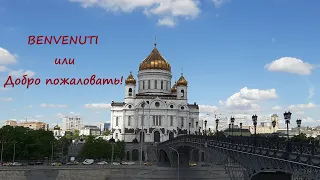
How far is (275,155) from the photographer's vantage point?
26.5 metres

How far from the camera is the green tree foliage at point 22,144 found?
78000 mm

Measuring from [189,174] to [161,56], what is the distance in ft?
165

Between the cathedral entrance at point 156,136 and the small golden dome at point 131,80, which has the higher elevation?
the small golden dome at point 131,80

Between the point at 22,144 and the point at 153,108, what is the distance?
123ft

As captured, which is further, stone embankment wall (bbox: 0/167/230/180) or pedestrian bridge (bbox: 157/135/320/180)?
stone embankment wall (bbox: 0/167/230/180)

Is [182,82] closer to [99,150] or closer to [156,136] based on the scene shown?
[156,136]

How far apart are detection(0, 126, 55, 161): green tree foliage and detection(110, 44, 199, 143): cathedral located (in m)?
26.8

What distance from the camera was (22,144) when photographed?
8038 centimetres

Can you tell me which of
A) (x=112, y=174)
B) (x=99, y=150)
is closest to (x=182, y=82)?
(x=99, y=150)

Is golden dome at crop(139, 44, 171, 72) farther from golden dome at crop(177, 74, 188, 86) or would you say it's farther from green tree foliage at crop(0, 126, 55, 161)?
green tree foliage at crop(0, 126, 55, 161)

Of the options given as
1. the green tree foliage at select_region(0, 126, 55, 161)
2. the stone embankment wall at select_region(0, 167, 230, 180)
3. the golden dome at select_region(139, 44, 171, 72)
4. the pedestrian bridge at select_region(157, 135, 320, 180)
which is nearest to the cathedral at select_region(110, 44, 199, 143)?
the golden dome at select_region(139, 44, 171, 72)

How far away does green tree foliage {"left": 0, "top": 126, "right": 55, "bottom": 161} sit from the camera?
78000 millimetres

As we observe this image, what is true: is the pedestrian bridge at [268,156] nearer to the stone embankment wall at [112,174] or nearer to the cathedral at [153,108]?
the stone embankment wall at [112,174]

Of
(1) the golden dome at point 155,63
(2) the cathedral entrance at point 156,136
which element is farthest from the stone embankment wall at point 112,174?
(1) the golden dome at point 155,63
